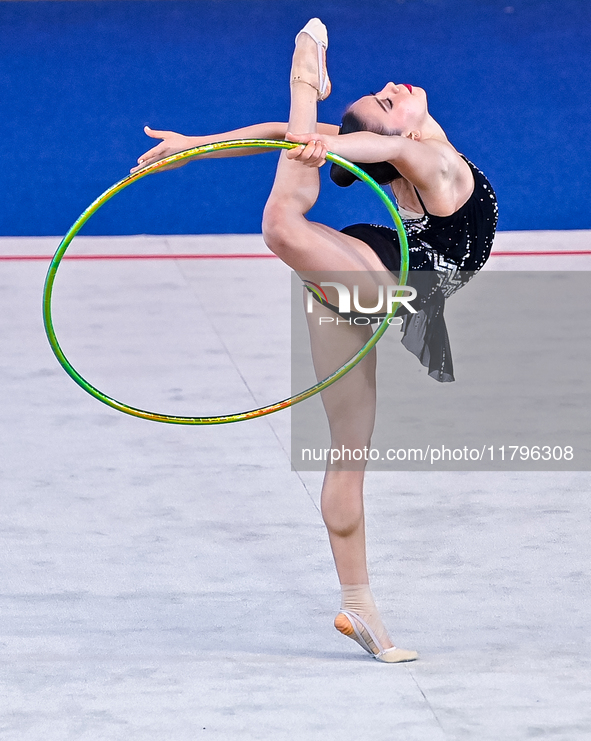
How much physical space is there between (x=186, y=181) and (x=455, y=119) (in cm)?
210

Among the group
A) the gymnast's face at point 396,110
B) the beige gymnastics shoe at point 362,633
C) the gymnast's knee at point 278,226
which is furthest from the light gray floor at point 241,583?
the gymnast's face at point 396,110

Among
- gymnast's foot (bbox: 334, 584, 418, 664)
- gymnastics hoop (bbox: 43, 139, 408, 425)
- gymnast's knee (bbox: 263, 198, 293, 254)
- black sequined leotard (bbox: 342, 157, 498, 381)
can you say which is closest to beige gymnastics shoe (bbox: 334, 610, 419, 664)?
gymnast's foot (bbox: 334, 584, 418, 664)

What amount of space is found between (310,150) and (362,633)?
113 cm

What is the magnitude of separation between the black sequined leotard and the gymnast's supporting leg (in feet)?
0.22

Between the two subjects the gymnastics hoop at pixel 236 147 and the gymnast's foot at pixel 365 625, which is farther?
the gymnast's foot at pixel 365 625

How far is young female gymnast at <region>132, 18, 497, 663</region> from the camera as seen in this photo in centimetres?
245

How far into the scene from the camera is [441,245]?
2529 mm

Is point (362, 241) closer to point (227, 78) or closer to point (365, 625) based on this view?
point (365, 625)

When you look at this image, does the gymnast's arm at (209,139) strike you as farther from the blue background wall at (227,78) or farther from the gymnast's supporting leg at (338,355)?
the blue background wall at (227,78)

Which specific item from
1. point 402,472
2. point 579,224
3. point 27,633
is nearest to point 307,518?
point 402,472

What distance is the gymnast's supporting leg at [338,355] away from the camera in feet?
8.13

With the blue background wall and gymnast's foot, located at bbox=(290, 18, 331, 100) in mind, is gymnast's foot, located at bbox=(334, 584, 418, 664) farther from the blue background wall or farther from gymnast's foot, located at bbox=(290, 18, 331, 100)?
the blue background wall

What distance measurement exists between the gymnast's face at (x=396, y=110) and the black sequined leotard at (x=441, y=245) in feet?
0.51

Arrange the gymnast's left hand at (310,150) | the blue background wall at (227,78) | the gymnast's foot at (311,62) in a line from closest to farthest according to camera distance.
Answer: the gymnast's left hand at (310,150), the gymnast's foot at (311,62), the blue background wall at (227,78)
